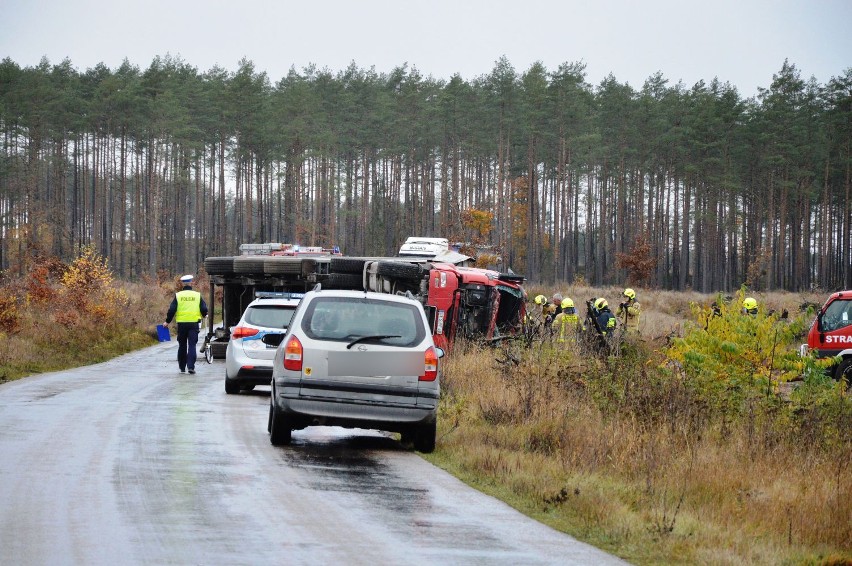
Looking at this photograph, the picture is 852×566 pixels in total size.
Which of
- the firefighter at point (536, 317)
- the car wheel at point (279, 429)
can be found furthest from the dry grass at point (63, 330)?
the car wheel at point (279, 429)

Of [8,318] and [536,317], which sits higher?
[536,317]

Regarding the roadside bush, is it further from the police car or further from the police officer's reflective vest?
the police car

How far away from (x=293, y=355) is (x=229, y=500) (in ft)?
10.9

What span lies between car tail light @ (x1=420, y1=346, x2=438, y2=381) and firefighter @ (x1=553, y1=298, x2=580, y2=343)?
7.52 m

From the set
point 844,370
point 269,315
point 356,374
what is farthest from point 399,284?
point 356,374

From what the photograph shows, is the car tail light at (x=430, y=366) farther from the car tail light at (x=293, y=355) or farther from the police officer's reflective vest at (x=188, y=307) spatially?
the police officer's reflective vest at (x=188, y=307)

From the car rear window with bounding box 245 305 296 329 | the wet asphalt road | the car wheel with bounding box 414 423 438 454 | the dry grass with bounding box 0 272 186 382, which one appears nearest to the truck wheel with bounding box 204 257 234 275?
the dry grass with bounding box 0 272 186 382

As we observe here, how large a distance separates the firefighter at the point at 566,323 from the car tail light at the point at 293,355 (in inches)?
322

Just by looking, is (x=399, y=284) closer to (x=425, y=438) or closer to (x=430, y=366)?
(x=425, y=438)

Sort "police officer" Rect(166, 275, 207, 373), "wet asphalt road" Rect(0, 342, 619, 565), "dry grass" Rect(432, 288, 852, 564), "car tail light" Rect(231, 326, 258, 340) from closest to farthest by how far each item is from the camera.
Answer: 1. "wet asphalt road" Rect(0, 342, 619, 565)
2. "dry grass" Rect(432, 288, 852, 564)
3. "car tail light" Rect(231, 326, 258, 340)
4. "police officer" Rect(166, 275, 207, 373)

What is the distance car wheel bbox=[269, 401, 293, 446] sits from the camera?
479 inches

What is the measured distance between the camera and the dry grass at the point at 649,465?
827cm

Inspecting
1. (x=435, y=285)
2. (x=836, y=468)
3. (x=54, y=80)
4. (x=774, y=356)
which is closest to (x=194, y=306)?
(x=435, y=285)

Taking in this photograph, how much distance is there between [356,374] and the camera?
11953 millimetres
